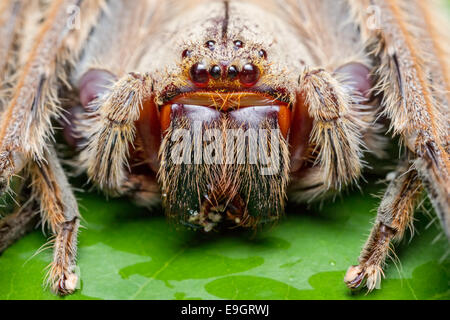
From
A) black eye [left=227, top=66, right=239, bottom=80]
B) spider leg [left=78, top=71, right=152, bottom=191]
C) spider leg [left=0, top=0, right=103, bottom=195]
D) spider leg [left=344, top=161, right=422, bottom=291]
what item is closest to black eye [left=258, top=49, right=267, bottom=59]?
black eye [left=227, top=66, right=239, bottom=80]

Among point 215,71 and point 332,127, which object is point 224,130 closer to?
point 215,71

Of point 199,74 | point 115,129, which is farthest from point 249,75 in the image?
point 115,129

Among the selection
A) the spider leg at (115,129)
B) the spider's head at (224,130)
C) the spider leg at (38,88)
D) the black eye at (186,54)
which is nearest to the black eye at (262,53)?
the spider's head at (224,130)

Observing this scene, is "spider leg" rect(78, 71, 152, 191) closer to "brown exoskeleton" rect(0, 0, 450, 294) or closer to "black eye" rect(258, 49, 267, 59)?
"brown exoskeleton" rect(0, 0, 450, 294)

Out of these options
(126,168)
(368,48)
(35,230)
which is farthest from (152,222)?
(368,48)

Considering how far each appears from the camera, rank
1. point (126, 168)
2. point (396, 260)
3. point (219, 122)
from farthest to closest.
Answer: point (126, 168)
point (396, 260)
point (219, 122)

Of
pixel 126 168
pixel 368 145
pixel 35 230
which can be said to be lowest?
pixel 35 230

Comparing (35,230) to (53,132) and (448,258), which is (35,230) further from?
(448,258)
